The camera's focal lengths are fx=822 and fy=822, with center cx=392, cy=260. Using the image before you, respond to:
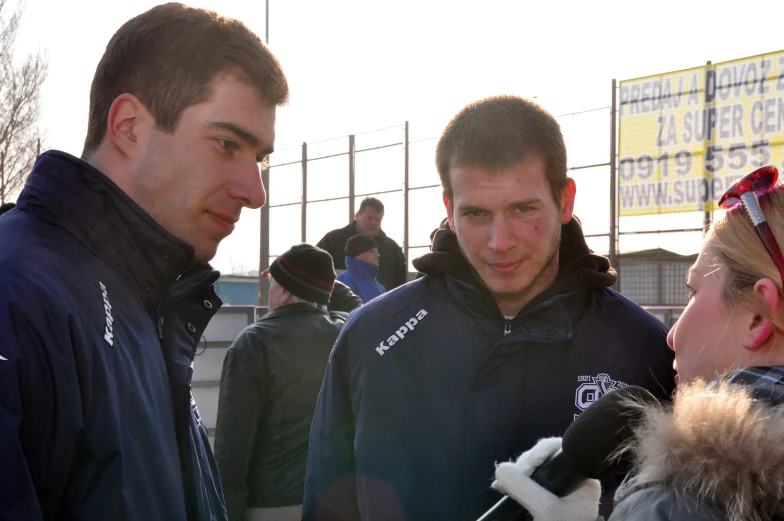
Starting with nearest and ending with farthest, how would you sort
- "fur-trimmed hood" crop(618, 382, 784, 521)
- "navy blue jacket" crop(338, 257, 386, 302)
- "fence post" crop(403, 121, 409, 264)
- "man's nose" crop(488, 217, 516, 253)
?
"fur-trimmed hood" crop(618, 382, 784, 521) < "man's nose" crop(488, 217, 516, 253) < "navy blue jacket" crop(338, 257, 386, 302) < "fence post" crop(403, 121, 409, 264)

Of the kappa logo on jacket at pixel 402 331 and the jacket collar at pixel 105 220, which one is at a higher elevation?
the jacket collar at pixel 105 220

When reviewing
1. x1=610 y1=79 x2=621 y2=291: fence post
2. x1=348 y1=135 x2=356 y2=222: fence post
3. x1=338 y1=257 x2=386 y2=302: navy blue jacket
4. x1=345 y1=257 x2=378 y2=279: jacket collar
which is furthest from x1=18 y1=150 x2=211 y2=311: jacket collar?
Result: x1=348 y1=135 x2=356 y2=222: fence post

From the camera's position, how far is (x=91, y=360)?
156 centimetres

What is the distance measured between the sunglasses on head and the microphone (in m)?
0.42

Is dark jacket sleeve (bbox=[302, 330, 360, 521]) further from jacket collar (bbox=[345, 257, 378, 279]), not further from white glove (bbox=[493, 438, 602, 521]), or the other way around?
jacket collar (bbox=[345, 257, 378, 279])

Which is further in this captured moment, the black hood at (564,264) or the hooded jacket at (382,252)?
the hooded jacket at (382,252)

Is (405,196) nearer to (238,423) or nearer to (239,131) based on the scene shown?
(238,423)

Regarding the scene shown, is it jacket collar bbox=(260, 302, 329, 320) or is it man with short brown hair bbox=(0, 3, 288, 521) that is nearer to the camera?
man with short brown hair bbox=(0, 3, 288, 521)

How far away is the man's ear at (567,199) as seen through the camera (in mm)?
2504

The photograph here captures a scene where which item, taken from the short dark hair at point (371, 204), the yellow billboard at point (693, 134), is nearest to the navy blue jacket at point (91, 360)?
the short dark hair at point (371, 204)

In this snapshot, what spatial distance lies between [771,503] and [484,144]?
139cm

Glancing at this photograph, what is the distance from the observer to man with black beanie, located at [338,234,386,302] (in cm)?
793

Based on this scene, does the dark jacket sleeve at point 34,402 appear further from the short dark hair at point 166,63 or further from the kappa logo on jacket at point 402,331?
the kappa logo on jacket at point 402,331

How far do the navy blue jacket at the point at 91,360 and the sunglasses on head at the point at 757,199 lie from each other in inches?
50.4
